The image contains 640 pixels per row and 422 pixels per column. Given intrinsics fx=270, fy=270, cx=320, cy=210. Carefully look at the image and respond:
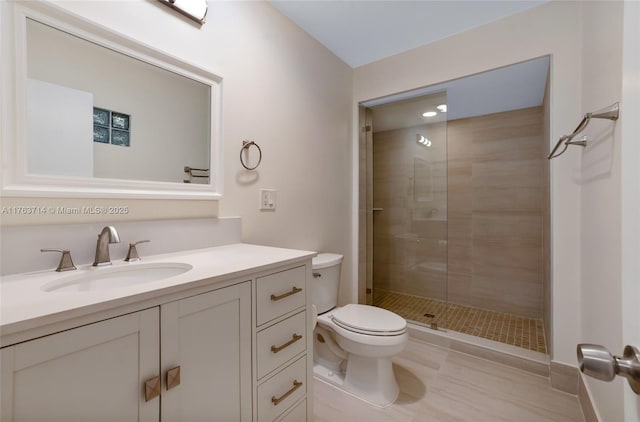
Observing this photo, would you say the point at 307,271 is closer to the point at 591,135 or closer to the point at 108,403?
the point at 108,403

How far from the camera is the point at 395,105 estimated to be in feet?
8.31

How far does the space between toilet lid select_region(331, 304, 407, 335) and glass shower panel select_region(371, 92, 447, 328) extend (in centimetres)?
93

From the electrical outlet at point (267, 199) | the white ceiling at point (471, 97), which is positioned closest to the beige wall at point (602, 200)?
the white ceiling at point (471, 97)

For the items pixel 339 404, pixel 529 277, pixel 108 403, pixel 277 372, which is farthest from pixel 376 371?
pixel 529 277

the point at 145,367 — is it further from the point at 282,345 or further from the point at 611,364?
the point at 611,364

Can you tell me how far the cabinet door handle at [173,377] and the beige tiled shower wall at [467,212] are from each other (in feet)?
7.71

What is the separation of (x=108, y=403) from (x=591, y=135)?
2143 millimetres

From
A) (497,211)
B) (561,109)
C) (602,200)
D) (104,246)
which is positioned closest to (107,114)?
(104,246)

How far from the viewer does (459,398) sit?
155 cm

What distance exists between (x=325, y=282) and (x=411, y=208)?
4.59ft

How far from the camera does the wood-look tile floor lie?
55.8 inches

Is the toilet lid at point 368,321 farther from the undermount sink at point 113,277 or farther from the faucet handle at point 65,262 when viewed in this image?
the faucet handle at point 65,262

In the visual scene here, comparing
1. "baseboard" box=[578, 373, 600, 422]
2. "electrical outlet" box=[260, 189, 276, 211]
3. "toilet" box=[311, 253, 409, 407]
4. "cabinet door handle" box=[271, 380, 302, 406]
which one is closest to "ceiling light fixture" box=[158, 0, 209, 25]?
"electrical outlet" box=[260, 189, 276, 211]

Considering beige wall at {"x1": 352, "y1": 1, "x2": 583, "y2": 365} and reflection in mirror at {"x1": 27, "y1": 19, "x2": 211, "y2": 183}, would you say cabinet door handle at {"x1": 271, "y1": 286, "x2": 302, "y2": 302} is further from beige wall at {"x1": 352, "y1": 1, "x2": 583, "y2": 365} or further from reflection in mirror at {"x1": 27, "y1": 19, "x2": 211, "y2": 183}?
beige wall at {"x1": 352, "y1": 1, "x2": 583, "y2": 365}
